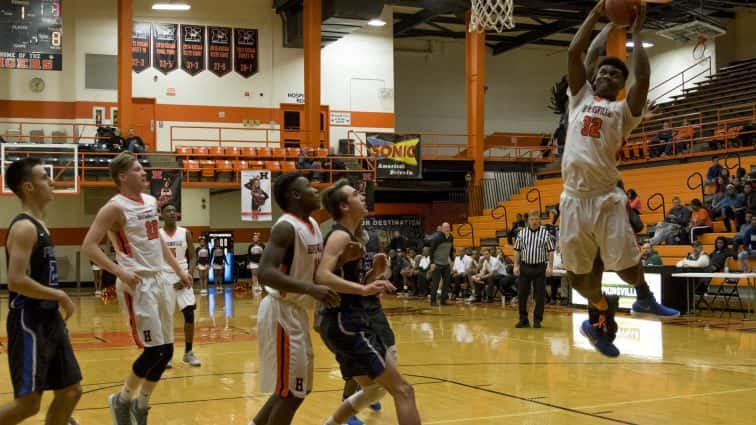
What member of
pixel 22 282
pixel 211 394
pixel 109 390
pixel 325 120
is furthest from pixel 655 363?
pixel 325 120

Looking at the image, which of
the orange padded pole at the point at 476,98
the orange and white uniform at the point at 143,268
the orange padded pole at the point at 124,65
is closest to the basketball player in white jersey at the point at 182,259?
the orange and white uniform at the point at 143,268

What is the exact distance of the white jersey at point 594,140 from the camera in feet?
17.1

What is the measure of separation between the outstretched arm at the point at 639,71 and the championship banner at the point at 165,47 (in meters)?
22.8

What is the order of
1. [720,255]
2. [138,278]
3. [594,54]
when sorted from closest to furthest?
[594,54] < [138,278] < [720,255]

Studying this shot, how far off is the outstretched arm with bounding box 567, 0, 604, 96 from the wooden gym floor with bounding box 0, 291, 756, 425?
8.41 ft

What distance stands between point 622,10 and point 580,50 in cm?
39

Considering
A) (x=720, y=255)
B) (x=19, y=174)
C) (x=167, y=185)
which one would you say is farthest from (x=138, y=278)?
→ (x=167, y=185)

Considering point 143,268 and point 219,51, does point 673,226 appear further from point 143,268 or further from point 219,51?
point 219,51

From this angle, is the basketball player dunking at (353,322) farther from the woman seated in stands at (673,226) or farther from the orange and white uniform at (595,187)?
the woman seated in stands at (673,226)

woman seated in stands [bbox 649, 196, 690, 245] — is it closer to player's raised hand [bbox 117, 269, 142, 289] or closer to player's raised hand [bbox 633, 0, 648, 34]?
player's raised hand [bbox 633, 0, 648, 34]

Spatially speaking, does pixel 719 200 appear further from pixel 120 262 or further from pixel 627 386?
pixel 120 262

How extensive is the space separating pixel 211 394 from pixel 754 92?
22.0 meters

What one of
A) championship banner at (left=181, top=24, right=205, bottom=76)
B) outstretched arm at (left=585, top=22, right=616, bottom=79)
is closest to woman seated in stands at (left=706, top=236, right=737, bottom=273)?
outstretched arm at (left=585, top=22, right=616, bottom=79)

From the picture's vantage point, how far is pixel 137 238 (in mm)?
6074
